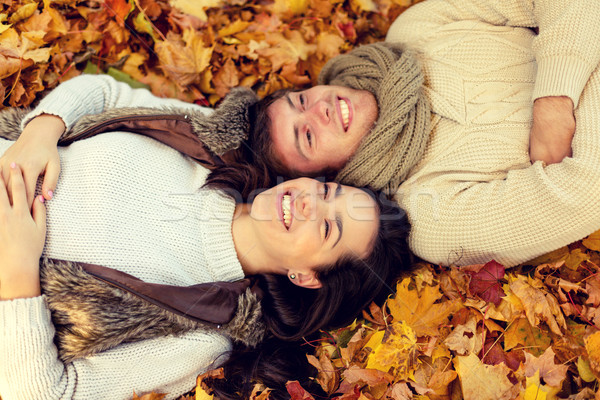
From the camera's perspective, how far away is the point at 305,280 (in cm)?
223

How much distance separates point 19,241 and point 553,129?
2.51m

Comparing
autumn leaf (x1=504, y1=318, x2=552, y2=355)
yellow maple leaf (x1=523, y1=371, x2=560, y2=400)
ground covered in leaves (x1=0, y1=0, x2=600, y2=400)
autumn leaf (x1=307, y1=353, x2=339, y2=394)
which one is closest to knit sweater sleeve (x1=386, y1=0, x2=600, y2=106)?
ground covered in leaves (x1=0, y1=0, x2=600, y2=400)

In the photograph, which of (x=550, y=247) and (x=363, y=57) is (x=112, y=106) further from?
(x=550, y=247)

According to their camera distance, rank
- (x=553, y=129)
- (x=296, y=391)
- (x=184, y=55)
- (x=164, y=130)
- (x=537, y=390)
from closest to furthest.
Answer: (x=537, y=390) < (x=296, y=391) < (x=553, y=129) < (x=164, y=130) < (x=184, y=55)

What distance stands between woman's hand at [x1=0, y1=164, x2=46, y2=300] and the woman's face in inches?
37.5

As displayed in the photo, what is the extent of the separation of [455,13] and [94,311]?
250 centimetres

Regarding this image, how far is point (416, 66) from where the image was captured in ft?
7.98

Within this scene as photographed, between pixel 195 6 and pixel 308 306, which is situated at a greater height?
pixel 195 6

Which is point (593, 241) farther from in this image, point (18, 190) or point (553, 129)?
point (18, 190)

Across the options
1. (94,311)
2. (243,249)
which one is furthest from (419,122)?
(94,311)

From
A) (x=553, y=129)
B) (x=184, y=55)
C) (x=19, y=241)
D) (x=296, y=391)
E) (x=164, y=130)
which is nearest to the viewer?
(x=19, y=241)

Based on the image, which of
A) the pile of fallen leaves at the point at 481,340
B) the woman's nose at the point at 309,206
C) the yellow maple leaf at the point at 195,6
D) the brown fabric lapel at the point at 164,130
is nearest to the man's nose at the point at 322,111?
the woman's nose at the point at 309,206

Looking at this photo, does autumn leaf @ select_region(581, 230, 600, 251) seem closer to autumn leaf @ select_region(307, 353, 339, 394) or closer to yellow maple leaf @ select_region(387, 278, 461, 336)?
yellow maple leaf @ select_region(387, 278, 461, 336)

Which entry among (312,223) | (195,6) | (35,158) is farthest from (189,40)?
(312,223)
